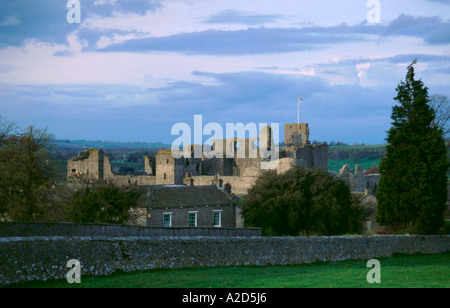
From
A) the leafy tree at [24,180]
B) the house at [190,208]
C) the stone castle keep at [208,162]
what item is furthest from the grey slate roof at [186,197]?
the stone castle keep at [208,162]

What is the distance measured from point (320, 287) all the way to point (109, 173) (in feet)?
216

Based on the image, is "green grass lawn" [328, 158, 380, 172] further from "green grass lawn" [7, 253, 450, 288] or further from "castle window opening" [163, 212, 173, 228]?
"green grass lawn" [7, 253, 450, 288]

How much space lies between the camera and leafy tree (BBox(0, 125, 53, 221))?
3272 cm

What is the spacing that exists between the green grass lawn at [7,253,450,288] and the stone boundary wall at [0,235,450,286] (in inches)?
17.5

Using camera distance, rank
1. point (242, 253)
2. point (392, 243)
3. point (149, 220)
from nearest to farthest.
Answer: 1. point (242, 253)
2. point (392, 243)
3. point (149, 220)

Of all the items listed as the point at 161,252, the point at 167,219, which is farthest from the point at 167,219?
the point at 161,252

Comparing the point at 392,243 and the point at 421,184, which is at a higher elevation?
the point at 421,184

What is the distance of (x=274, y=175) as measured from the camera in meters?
42.7

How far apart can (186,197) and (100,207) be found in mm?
8174

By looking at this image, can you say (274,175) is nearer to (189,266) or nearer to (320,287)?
(189,266)

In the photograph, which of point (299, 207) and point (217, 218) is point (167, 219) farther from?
point (299, 207)

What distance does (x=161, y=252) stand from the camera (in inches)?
806
